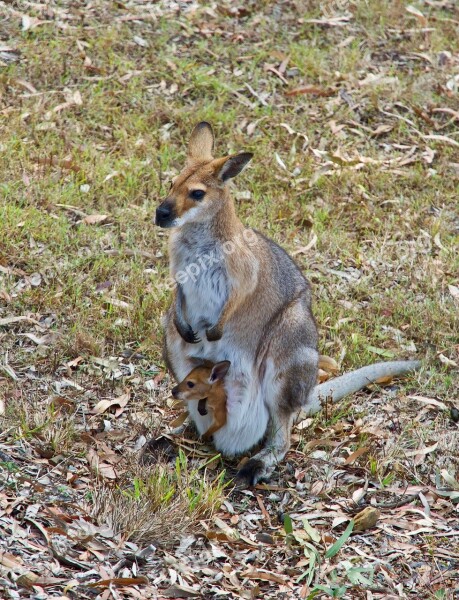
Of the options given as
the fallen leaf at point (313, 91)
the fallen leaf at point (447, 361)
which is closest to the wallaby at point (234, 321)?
the fallen leaf at point (447, 361)

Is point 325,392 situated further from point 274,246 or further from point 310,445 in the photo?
point 274,246

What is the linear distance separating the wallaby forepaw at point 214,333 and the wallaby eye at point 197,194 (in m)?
0.60

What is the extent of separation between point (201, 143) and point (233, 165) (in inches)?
14.4

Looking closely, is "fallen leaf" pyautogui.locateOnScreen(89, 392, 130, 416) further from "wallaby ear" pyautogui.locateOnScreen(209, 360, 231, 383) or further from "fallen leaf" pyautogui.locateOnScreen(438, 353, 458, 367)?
"fallen leaf" pyautogui.locateOnScreen(438, 353, 458, 367)

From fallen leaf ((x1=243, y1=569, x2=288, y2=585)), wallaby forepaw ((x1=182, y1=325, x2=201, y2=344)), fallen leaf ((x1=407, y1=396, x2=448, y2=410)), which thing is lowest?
fallen leaf ((x1=407, y1=396, x2=448, y2=410))

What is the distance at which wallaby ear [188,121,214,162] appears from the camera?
14.9 ft

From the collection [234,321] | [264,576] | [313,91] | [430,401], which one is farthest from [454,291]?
[264,576]

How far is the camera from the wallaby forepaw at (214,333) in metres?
4.33

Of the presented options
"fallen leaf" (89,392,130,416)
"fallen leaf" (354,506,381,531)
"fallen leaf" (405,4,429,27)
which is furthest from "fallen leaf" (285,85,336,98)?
"fallen leaf" (354,506,381,531)

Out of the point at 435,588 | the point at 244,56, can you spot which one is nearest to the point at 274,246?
the point at 435,588

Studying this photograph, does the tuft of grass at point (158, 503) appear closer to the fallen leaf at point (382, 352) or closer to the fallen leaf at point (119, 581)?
the fallen leaf at point (119, 581)

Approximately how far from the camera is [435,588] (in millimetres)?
3695

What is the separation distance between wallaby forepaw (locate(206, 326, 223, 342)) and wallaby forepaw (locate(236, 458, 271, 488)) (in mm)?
603

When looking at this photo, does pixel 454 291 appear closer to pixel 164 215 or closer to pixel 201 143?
pixel 201 143
